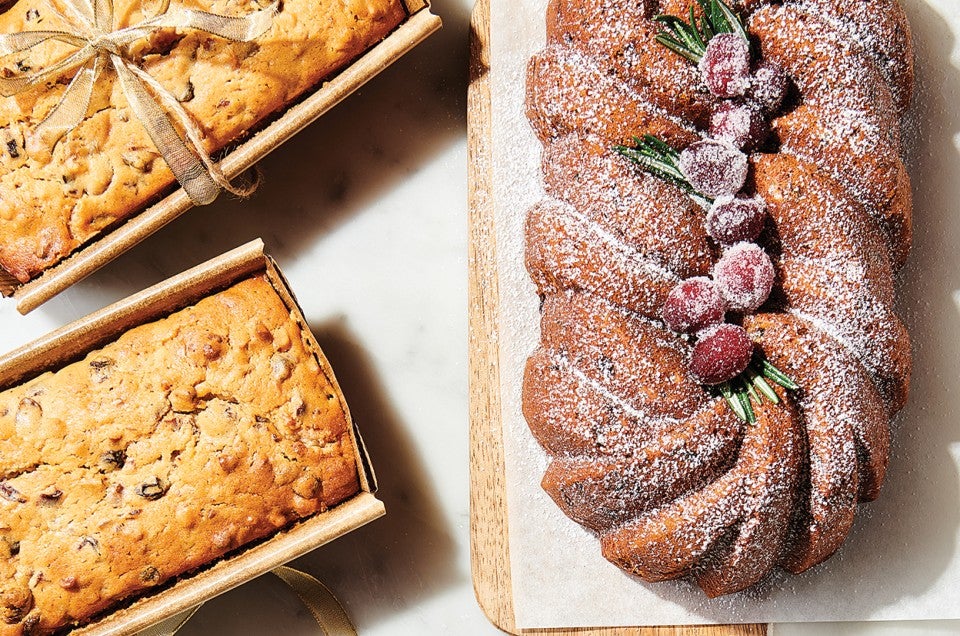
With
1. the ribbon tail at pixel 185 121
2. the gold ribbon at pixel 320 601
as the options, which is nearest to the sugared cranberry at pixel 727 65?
the ribbon tail at pixel 185 121

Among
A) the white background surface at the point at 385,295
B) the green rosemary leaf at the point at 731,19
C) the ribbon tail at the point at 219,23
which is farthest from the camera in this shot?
the white background surface at the point at 385,295

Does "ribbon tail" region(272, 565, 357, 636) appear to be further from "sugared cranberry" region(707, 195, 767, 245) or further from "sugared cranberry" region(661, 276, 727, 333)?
"sugared cranberry" region(707, 195, 767, 245)

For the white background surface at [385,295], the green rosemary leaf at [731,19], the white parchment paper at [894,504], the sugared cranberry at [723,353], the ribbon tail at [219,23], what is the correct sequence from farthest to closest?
the white background surface at [385,295]
the white parchment paper at [894,504]
the ribbon tail at [219,23]
the green rosemary leaf at [731,19]
the sugared cranberry at [723,353]

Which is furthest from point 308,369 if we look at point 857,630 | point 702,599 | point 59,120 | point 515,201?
point 857,630

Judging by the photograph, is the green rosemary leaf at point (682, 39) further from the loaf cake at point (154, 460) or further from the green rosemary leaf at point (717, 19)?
the loaf cake at point (154, 460)

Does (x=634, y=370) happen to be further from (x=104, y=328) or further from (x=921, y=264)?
(x=104, y=328)

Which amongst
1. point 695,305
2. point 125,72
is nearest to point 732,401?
point 695,305

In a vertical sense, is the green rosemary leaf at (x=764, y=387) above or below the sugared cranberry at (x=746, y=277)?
below

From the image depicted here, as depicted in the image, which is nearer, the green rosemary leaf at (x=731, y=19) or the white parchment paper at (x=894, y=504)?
the green rosemary leaf at (x=731, y=19)

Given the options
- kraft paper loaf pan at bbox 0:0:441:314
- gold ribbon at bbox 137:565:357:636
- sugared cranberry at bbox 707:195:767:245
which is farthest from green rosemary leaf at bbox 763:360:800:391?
gold ribbon at bbox 137:565:357:636
